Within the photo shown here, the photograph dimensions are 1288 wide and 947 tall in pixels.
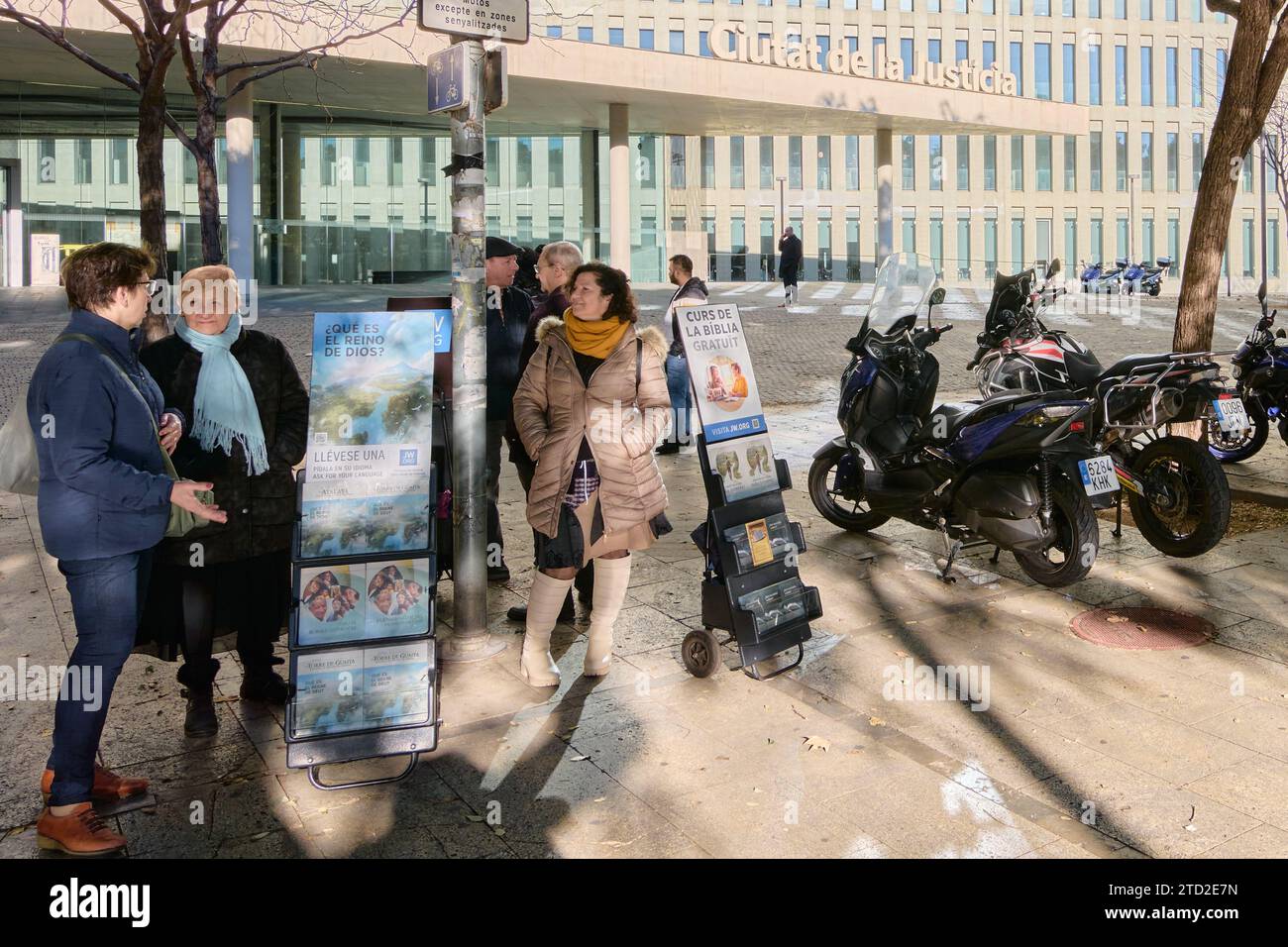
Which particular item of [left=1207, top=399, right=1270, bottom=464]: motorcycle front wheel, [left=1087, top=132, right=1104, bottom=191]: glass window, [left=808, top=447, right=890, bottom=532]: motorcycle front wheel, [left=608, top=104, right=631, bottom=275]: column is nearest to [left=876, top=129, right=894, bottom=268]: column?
[left=608, top=104, right=631, bottom=275]: column

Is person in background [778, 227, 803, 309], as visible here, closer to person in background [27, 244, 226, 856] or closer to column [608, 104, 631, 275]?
column [608, 104, 631, 275]

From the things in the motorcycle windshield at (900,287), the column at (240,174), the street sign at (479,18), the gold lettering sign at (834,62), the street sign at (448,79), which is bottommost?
the motorcycle windshield at (900,287)

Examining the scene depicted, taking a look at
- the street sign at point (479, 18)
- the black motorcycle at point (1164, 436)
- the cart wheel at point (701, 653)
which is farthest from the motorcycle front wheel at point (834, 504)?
the street sign at point (479, 18)

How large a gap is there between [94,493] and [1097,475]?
4719mm

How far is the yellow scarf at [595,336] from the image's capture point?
4926 mm

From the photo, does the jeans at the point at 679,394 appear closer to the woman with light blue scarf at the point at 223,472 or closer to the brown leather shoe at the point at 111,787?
the woman with light blue scarf at the point at 223,472

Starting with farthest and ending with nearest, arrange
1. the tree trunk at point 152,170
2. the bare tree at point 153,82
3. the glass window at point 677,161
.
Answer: the glass window at point 677,161 → the tree trunk at point 152,170 → the bare tree at point 153,82

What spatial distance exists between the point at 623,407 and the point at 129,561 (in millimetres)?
1975

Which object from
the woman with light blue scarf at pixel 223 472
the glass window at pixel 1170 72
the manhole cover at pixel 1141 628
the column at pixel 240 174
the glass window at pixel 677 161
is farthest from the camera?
the glass window at pixel 1170 72

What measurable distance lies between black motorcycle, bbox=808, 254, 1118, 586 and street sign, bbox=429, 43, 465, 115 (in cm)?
313

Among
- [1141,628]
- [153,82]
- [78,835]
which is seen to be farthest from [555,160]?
[78,835]

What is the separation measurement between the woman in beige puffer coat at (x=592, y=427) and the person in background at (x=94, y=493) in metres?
1.48

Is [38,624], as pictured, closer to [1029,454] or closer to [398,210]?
[1029,454]

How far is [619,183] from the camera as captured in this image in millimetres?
31406
